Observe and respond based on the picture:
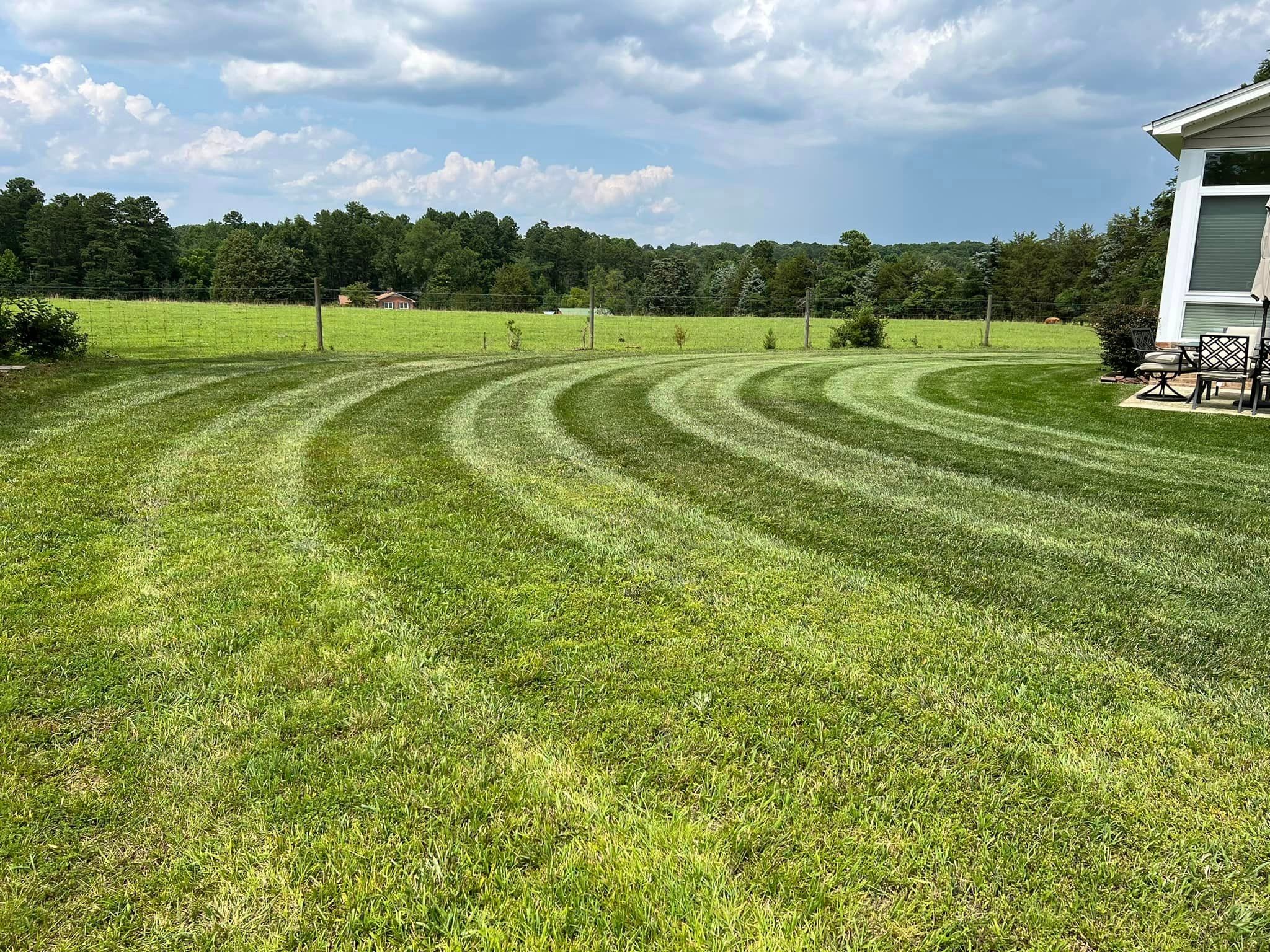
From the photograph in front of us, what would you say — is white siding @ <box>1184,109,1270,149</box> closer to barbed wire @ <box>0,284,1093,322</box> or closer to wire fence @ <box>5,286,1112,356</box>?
wire fence @ <box>5,286,1112,356</box>

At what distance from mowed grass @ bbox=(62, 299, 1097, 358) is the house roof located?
35.5 ft

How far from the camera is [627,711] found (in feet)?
7.55

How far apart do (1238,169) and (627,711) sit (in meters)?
12.5

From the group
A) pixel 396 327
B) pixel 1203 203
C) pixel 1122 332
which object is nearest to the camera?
pixel 1203 203

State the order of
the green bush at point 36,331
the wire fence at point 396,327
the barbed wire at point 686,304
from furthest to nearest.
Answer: the barbed wire at point 686,304 → the wire fence at point 396,327 → the green bush at point 36,331

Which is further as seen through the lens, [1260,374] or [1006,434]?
[1260,374]

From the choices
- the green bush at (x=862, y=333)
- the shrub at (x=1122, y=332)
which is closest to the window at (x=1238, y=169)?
the shrub at (x=1122, y=332)

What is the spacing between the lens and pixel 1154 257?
136 feet

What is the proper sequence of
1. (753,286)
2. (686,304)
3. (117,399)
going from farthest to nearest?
1. (753,286)
2. (686,304)
3. (117,399)

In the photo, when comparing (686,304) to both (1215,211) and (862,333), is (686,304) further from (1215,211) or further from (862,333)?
(1215,211)

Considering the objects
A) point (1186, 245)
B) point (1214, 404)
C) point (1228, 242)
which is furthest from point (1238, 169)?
point (1214, 404)

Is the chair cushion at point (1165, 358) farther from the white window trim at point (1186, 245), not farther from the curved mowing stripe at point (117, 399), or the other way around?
the curved mowing stripe at point (117, 399)

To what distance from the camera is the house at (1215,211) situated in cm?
1004

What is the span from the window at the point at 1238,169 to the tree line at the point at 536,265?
81.1 ft
